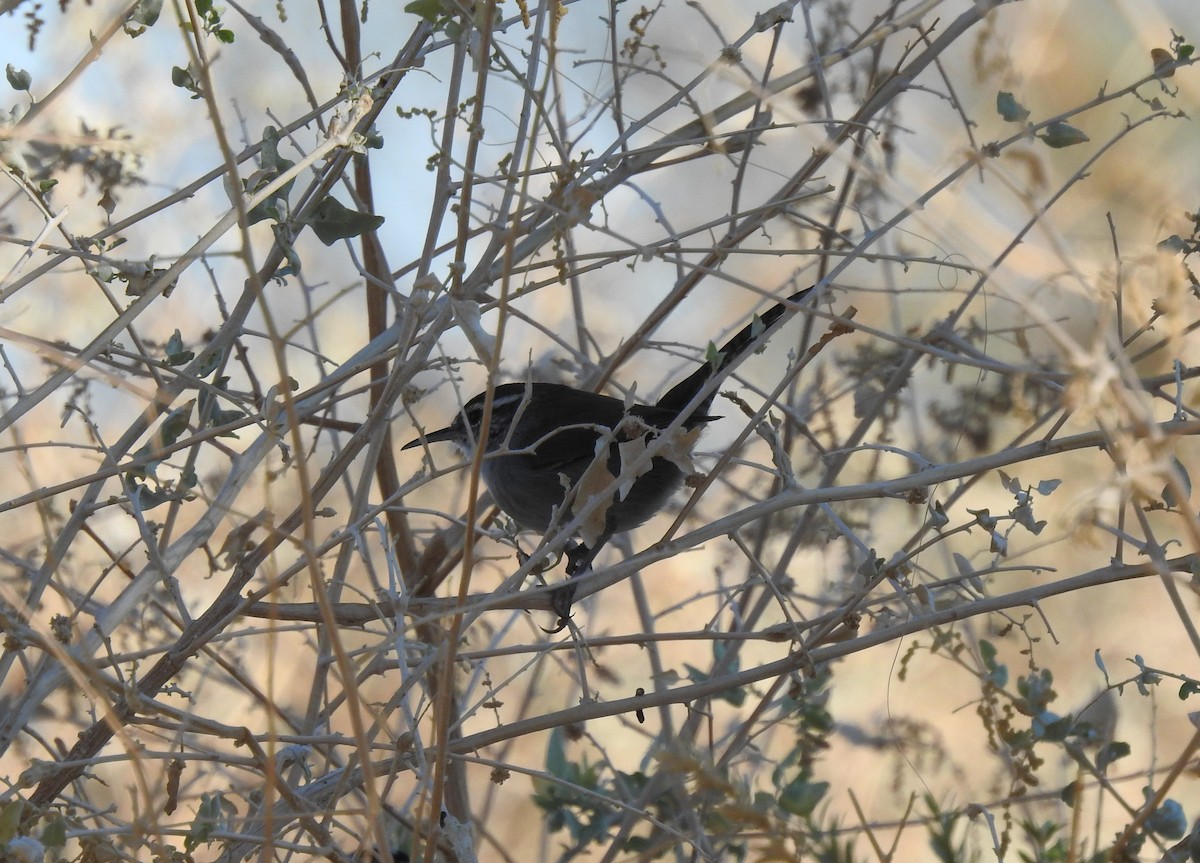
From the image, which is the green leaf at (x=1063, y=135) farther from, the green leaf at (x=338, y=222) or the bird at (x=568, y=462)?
the green leaf at (x=338, y=222)

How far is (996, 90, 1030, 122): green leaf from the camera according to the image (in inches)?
88.1

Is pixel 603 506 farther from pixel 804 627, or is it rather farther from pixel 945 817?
pixel 945 817

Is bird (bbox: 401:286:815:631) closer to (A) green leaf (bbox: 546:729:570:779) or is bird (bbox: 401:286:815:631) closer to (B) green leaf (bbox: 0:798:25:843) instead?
(A) green leaf (bbox: 546:729:570:779)

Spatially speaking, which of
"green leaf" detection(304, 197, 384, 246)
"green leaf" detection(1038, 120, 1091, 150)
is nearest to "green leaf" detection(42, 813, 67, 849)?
"green leaf" detection(304, 197, 384, 246)

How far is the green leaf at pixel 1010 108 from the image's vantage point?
2.24m

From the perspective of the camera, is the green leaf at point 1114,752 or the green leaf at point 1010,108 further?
the green leaf at point 1114,752

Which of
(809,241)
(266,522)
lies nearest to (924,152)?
(809,241)

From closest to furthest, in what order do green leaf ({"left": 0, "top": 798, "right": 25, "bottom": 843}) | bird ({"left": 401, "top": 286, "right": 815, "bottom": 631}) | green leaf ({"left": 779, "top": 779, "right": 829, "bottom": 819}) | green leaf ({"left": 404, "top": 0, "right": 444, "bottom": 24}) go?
green leaf ({"left": 0, "top": 798, "right": 25, "bottom": 843}) → green leaf ({"left": 404, "top": 0, "right": 444, "bottom": 24}) → green leaf ({"left": 779, "top": 779, "right": 829, "bottom": 819}) → bird ({"left": 401, "top": 286, "right": 815, "bottom": 631})

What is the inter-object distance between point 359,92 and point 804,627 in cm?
127

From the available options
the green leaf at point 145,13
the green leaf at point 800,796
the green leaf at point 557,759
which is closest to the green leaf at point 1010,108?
the green leaf at point 800,796

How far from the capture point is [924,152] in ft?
14.8

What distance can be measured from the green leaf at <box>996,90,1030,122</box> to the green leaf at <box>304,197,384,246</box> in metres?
1.24

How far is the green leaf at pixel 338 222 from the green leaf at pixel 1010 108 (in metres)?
1.24

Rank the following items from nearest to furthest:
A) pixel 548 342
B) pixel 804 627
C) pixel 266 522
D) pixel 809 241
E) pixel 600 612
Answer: pixel 266 522 < pixel 804 627 < pixel 809 241 < pixel 548 342 < pixel 600 612
